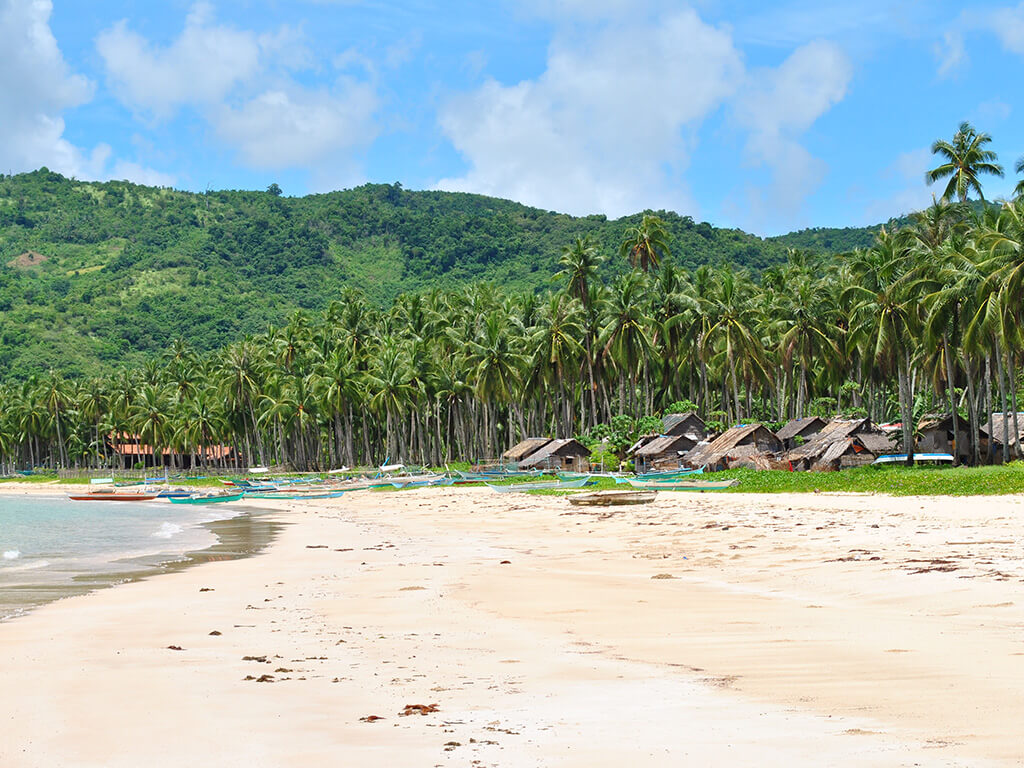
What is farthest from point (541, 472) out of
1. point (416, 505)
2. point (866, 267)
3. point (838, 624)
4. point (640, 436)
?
point (838, 624)

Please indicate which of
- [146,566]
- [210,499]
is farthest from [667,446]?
[146,566]

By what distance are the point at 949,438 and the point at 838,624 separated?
47220mm

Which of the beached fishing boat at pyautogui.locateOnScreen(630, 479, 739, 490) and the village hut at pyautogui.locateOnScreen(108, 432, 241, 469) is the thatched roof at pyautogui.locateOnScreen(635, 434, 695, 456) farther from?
the village hut at pyautogui.locateOnScreen(108, 432, 241, 469)

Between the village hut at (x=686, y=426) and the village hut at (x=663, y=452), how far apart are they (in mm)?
1533

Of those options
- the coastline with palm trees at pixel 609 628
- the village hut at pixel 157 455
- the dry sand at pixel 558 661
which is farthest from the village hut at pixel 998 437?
the village hut at pixel 157 455

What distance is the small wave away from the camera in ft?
116

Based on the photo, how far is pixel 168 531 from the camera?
38.1 m

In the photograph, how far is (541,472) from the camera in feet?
205

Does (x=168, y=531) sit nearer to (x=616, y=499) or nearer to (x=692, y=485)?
(x=616, y=499)

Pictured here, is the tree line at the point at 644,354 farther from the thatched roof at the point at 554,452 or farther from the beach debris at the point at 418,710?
the beach debris at the point at 418,710

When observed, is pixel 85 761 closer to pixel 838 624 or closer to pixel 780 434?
pixel 838 624

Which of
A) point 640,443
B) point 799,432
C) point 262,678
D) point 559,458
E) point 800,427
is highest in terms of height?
point 800,427

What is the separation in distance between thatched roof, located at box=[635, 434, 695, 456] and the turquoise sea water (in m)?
26.9

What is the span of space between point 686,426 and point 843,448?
17.0 metres
